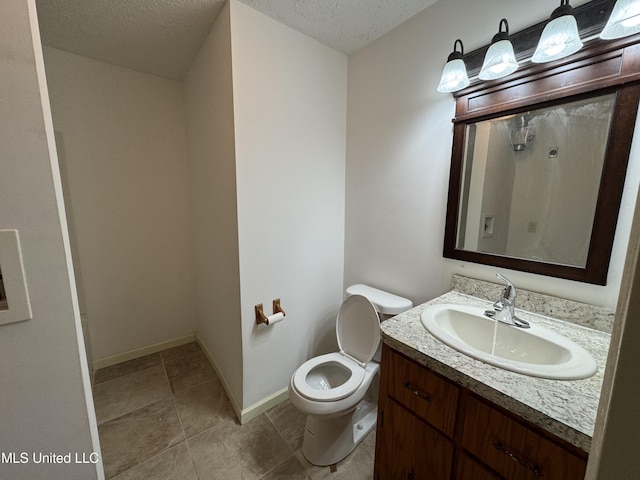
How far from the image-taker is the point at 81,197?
1.81 meters

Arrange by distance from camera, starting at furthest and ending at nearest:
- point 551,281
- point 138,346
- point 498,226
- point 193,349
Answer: point 193,349 → point 138,346 → point 498,226 → point 551,281

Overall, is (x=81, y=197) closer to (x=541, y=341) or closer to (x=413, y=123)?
(x=413, y=123)

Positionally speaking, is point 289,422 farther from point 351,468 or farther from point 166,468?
point 166,468

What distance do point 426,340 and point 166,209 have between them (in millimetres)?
2230

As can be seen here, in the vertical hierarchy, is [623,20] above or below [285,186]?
above

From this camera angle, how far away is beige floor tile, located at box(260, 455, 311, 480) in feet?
4.15

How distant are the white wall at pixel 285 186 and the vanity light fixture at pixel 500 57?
0.94 meters

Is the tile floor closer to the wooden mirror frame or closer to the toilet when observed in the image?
the toilet

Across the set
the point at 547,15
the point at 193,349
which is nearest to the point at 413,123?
the point at 547,15

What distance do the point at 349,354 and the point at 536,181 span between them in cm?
132

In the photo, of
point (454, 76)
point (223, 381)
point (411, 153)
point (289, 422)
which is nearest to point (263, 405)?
point (289, 422)

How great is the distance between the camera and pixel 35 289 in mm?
596

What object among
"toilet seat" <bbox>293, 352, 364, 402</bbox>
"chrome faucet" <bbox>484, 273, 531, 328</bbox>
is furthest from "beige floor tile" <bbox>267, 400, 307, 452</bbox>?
"chrome faucet" <bbox>484, 273, 531, 328</bbox>

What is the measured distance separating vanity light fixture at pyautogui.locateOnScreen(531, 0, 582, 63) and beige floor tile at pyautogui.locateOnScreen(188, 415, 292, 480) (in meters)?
2.21
